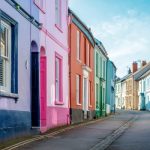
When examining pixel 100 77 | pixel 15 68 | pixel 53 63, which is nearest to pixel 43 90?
pixel 53 63

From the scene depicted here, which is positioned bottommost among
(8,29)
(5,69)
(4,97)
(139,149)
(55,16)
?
(139,149)

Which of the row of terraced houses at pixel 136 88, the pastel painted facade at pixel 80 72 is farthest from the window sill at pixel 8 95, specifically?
the row of terraced houses at pixel 136 88

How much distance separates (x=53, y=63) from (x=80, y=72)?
7.89 metres

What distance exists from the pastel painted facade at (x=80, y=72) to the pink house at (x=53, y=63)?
1.64 meters

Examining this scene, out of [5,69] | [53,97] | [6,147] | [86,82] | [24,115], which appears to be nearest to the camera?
[6,147]

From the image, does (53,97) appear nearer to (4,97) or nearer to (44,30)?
(44,30)

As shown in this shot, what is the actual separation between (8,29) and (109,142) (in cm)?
462

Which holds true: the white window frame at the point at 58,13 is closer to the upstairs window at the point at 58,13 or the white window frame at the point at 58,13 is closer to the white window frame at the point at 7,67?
the upstairs window at the point at 58,13

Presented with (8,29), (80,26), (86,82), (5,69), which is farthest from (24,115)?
(86,82)

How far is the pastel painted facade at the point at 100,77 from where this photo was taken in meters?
36.6

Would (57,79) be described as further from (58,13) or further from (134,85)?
(134,85)

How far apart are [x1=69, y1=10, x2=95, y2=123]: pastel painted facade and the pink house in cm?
164

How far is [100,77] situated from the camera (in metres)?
38.7

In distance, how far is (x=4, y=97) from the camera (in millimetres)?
12758
